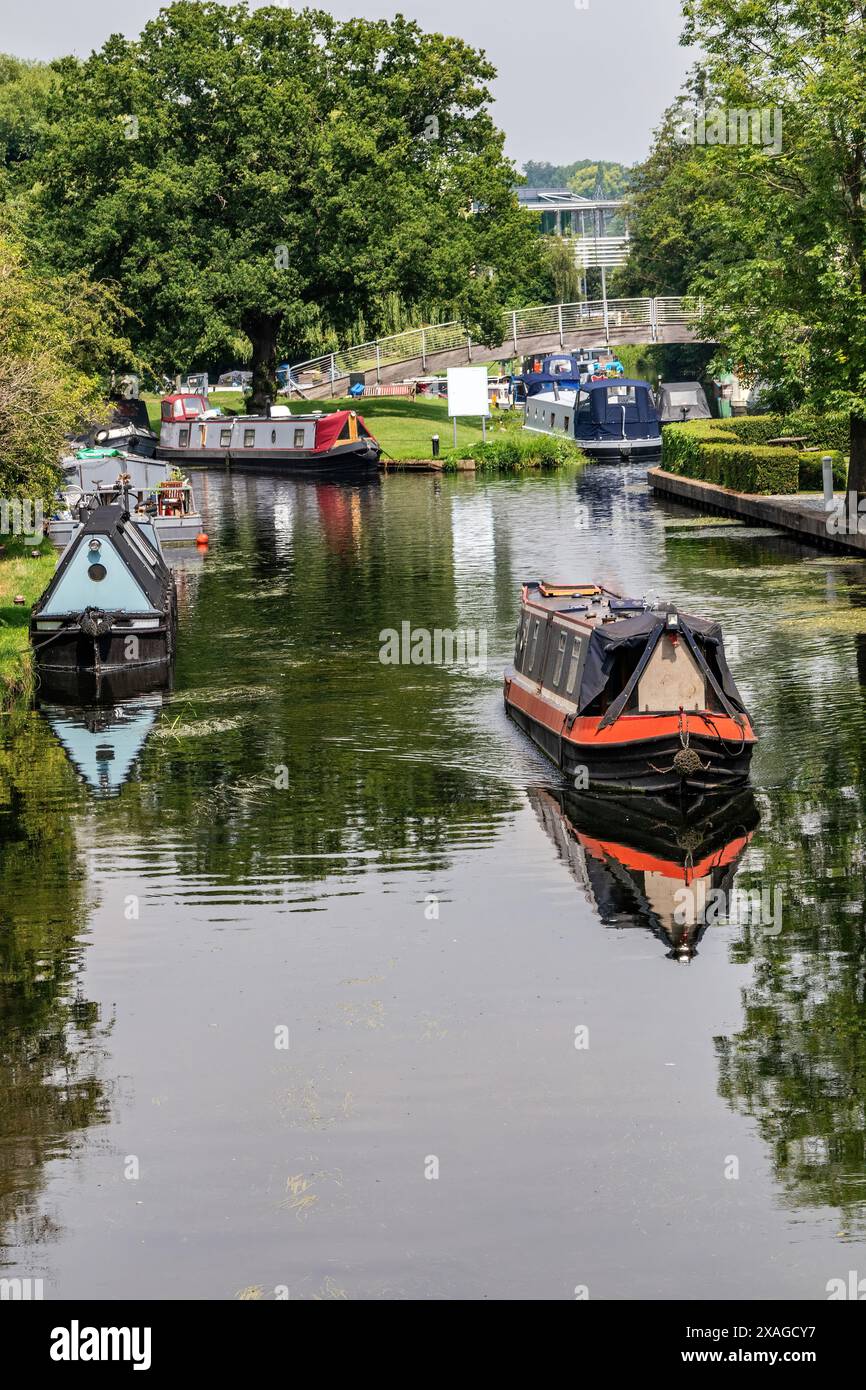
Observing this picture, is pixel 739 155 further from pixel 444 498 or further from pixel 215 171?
pixel 215 171

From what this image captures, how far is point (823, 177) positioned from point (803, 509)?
8728mm

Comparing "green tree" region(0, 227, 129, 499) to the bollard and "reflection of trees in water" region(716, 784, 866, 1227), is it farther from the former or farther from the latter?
the bollard

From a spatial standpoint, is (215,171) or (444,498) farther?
(215,171)

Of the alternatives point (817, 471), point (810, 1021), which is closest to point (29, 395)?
point (810, 1021)

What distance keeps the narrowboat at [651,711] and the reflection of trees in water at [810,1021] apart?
1.42 m

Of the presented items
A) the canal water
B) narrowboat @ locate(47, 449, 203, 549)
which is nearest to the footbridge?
narrowboat @ locate(47, 449, 203, 549)

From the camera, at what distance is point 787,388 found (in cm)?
4384

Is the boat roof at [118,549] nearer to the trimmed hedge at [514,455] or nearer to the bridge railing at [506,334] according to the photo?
the trimmed hedge at [514,455]

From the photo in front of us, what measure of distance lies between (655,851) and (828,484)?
28407 mm

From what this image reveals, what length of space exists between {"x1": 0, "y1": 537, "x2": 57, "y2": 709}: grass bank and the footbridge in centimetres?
4965

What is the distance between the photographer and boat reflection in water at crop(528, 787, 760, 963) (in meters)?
18.5

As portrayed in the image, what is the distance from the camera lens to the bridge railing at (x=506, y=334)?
92.4 meters
